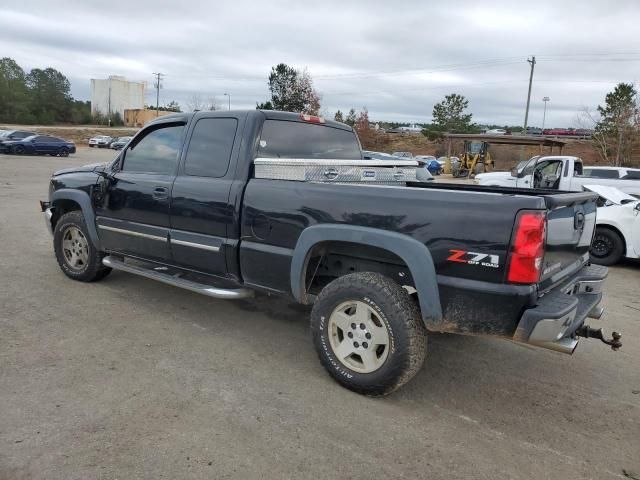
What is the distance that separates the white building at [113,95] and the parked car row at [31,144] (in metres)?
68.2

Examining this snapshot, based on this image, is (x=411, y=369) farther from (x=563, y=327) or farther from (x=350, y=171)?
(x=350, y=171)

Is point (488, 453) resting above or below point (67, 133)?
below

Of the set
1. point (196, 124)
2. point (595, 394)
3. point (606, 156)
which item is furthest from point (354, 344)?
point (606, 156)

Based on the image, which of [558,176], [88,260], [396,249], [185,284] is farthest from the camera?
[558,176]

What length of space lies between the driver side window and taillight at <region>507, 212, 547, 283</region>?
3.07 metres

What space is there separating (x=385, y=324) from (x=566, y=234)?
4.32 ft

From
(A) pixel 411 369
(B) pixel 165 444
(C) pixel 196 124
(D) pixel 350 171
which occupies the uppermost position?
(C) pixel 196 124

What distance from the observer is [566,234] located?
3.35 metres

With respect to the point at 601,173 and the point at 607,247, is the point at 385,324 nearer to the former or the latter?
the point at 607,247

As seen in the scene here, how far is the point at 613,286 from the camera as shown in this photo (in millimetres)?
7078

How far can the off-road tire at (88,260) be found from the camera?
5.50 meters

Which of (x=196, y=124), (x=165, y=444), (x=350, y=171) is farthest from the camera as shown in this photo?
(x=196, y=124)

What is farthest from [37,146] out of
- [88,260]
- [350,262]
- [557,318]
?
[557,318]

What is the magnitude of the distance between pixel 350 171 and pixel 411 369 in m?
1.68
